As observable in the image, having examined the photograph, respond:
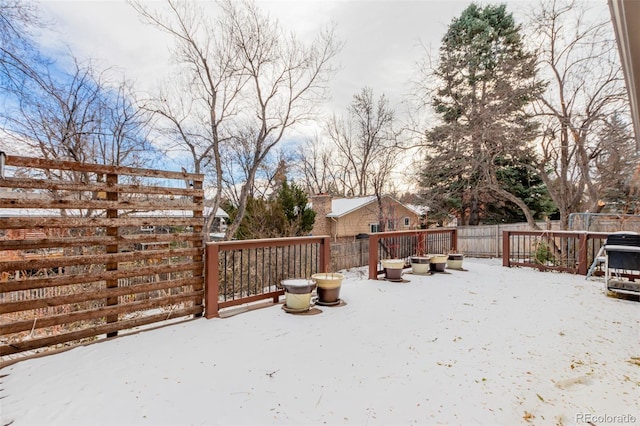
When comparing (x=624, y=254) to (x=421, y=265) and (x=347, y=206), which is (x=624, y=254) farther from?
(x=347, y=206)

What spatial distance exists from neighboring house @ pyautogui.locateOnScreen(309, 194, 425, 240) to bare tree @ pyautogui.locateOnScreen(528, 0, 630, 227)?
22.4 feet

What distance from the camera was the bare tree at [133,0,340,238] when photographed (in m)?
9.50

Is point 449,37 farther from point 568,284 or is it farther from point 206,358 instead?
point 206,358

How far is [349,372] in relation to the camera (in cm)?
254

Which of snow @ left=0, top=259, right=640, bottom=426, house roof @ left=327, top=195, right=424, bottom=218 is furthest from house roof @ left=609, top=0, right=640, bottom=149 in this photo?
house roof @ left=327, top=195, right=424, bottom=218

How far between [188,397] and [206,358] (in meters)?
0.60

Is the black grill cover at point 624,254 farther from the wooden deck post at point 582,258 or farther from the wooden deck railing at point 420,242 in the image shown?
the wooden deck railing at point 420,242

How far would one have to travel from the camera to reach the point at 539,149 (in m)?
10.3

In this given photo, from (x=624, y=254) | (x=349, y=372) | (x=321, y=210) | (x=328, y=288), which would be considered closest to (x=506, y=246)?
(x=624, y=254)

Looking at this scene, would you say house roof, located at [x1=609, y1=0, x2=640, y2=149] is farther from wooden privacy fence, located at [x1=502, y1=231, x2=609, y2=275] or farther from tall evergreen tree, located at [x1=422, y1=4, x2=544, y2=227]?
tall evergreen tree, located at [x1=422, y1=4, x2=544, y2=227]

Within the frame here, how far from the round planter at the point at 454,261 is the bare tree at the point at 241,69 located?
7.26 meters

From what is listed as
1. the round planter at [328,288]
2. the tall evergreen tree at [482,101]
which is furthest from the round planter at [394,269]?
the tall evergreen tree at [482,101]

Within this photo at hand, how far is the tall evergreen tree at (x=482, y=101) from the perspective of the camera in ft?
30.3

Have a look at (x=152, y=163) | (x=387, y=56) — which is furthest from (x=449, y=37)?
(x=152, y=163)
